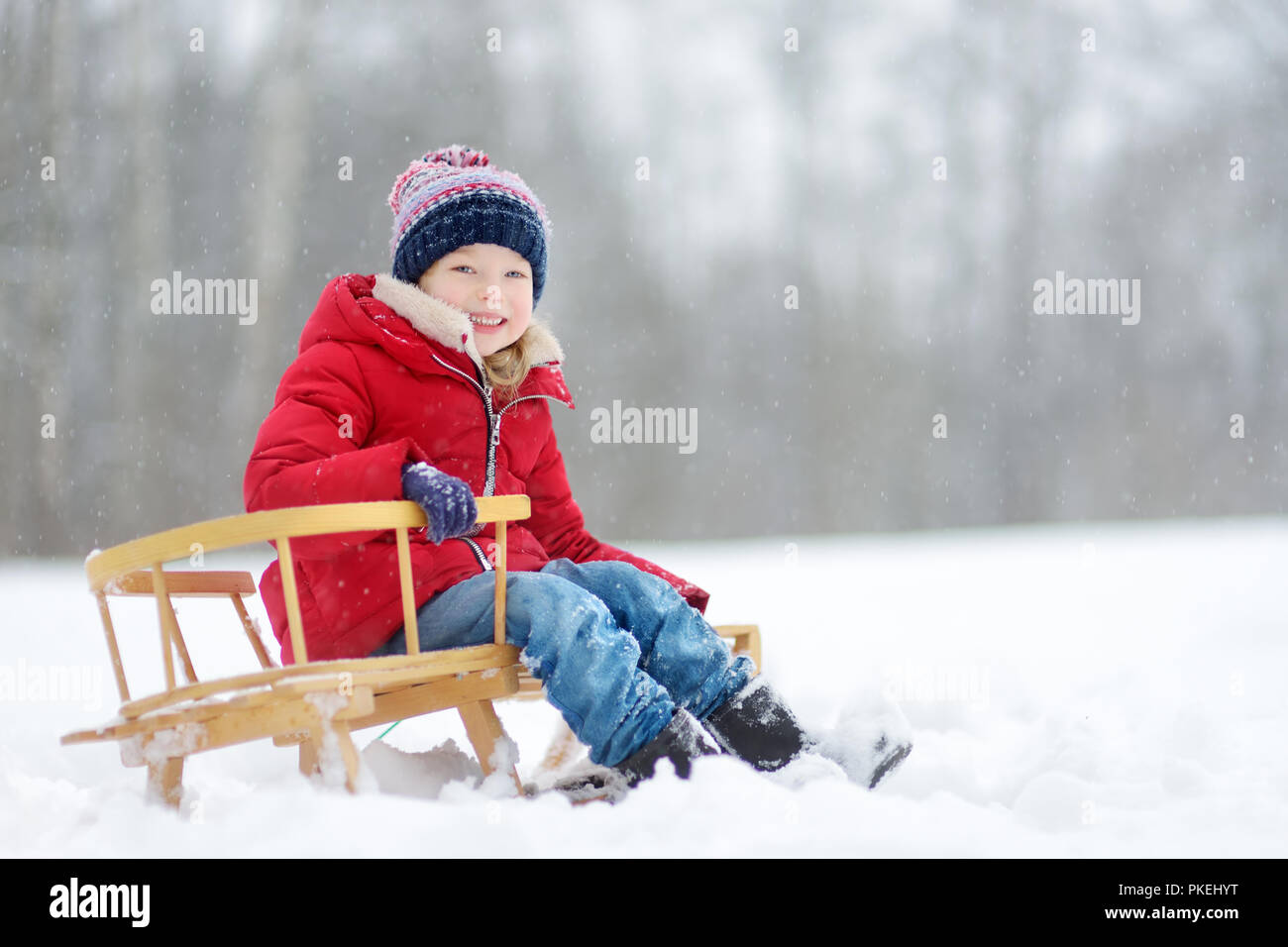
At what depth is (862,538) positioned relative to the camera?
7625 millimetres

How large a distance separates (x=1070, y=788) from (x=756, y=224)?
22.1ft

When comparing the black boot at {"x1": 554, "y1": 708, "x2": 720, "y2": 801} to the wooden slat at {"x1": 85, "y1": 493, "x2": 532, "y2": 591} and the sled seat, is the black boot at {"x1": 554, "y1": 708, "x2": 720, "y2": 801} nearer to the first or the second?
the sled seat

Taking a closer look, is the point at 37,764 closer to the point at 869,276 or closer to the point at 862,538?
the point at 862,538

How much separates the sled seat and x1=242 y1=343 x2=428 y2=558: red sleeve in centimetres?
7

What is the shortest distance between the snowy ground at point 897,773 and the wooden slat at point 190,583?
286 millimetres

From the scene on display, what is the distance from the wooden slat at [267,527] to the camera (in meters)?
1.27

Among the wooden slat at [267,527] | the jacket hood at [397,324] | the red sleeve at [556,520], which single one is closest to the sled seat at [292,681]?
the wooden slat at [267,527]

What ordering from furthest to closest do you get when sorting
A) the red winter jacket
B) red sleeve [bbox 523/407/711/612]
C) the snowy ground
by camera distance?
1. red sleeve [bbox 523/407/711/612]
2. the red winter jacket
3. the snowy ground

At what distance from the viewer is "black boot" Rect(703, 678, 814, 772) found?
1.54 metres

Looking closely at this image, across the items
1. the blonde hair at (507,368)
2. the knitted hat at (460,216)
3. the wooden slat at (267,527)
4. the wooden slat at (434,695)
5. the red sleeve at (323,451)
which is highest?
the knitted hat at (460,216)

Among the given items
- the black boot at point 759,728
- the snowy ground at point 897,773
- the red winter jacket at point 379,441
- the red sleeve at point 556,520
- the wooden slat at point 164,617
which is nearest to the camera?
the snowy ground at point 897,773

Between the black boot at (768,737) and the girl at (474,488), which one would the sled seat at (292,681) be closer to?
the girl at (474,488)

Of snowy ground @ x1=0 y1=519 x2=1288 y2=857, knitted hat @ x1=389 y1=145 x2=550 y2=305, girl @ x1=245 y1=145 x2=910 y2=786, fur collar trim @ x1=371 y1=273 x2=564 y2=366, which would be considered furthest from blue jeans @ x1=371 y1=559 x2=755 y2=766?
knitted hat @ x1=389 y1=145 x2=550 y2=305

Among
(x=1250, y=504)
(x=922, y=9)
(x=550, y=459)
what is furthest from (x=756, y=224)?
(x=550, y=459)
